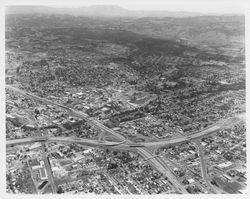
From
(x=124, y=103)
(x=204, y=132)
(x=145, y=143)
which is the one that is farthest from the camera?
(x=124, y=103)

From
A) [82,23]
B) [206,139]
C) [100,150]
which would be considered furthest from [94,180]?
[82,23]

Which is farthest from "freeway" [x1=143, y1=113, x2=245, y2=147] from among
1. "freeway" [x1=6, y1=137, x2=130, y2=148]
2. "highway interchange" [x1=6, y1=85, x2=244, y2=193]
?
"freeway" [x1=6, y1=137, x2=130, y2=148]

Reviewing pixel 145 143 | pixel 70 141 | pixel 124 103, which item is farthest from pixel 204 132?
pixel 70 141

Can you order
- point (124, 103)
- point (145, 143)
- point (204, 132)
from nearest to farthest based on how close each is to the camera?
1. point (145, 143)
2. point (204, 132)
3. point (124, 103)

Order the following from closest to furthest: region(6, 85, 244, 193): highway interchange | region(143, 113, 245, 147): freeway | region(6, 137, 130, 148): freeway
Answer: region(6, 85, 244, 193): highway interchange < region(6, 137, 130, 148): freeway < region(143, 113, 245, 147): freeway

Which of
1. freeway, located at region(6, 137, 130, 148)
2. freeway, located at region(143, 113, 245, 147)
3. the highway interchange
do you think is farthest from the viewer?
freeway, located at region(143, 113, 245, 147)

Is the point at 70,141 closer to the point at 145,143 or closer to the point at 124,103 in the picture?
the point at 145,143

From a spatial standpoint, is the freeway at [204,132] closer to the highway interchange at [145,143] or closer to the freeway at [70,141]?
the highway interchange at [145,143]

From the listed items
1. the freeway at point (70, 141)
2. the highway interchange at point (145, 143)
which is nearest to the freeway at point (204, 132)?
the highway interchange at point (145, 143)

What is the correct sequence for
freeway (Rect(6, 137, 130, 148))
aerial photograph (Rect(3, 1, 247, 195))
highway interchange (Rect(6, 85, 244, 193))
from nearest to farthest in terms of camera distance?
aerial photograph (Rect(3, 1, 247, 195)) < highway interchange (Rect(6, 85, 244, 193)) < freeway (Rect(6, 137, 130, 148))

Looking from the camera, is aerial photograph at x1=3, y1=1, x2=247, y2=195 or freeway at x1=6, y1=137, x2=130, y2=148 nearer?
aerial photograph at x1=3, y1=1, x2=247, y2=195

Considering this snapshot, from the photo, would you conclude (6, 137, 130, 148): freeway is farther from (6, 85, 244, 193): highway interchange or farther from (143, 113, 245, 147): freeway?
(143, 113, 245, 147): freeway
